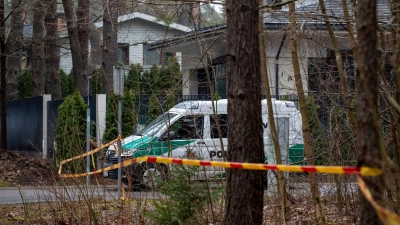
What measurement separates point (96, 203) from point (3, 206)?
13.1 feet

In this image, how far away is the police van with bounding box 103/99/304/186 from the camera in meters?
9.23

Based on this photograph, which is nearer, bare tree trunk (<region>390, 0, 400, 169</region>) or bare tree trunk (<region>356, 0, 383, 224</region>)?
bare tree trunk (<region>356, 0, 383, 224</region>)

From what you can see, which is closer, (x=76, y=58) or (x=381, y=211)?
(x=381, y=211)

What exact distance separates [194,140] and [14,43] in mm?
18528

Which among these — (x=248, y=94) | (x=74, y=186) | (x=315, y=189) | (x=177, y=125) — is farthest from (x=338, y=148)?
(x=177, y=125)

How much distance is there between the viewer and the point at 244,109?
21.1ft

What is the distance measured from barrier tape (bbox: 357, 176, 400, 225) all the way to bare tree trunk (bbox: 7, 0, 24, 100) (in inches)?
699

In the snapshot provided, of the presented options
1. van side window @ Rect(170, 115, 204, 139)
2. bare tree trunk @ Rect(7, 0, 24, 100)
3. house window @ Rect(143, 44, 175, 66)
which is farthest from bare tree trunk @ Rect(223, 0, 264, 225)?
bare tree trunk @ Rect(7, 0, 24, 100)

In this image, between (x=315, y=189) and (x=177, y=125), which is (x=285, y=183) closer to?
(x=315, y=189)

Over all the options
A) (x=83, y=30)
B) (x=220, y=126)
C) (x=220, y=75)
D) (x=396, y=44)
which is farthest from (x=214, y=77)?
(x=83, y=30)

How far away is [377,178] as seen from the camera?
14.9 ft

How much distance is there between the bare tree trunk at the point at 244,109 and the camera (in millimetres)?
6418

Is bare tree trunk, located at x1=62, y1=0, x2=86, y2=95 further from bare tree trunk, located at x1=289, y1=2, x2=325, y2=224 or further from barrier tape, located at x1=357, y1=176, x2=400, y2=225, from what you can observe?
barrier tape, located at x1=357, y1=176, x2=400, y2=225

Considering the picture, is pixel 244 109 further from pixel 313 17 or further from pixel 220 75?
pixel 220 75
